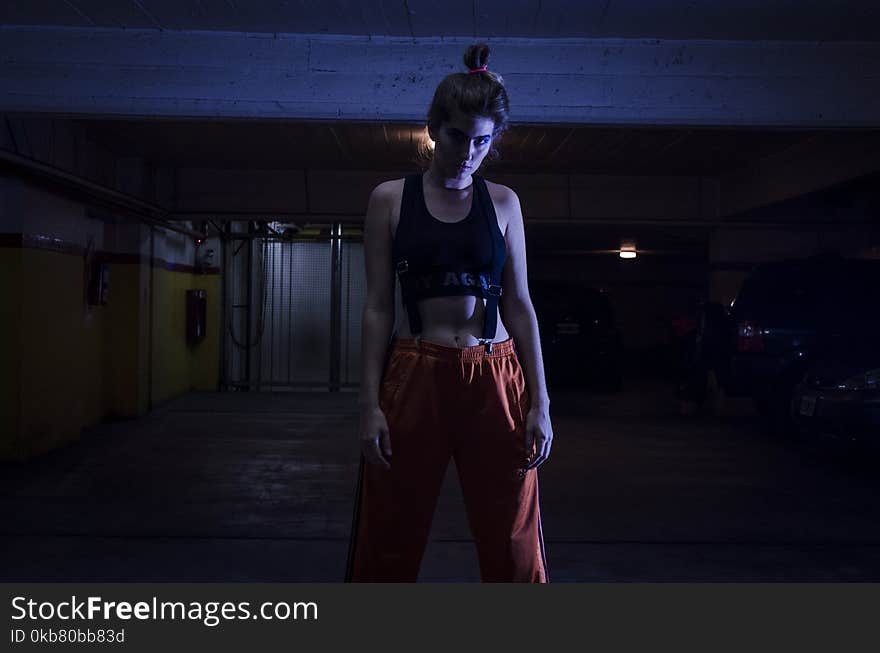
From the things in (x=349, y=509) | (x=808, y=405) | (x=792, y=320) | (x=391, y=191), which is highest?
(x=391, y=191)

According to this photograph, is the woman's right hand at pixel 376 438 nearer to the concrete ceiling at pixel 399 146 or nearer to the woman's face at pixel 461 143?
the woman's face at pixel 461 143

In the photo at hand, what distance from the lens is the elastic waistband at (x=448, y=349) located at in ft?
7.46

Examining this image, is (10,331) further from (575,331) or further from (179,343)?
(575,331)

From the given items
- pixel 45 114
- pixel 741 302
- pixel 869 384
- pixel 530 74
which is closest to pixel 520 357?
pixel 530 74

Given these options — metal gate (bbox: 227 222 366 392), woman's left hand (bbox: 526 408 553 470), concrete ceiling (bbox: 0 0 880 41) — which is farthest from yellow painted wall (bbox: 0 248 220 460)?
woman's left hand (bbox: 526 408 553 470)

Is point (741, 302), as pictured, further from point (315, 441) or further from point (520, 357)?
point (520, 357)

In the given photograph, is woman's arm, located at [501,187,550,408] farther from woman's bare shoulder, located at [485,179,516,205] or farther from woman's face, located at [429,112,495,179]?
woman's face, located at [429,112,495,179]

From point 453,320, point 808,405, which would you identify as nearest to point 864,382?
point 808,405

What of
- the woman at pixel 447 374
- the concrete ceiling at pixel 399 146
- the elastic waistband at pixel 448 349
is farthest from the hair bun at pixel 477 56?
the concrete ceiling at pixel 399 146

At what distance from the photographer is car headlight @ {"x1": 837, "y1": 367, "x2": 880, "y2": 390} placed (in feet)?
22.6

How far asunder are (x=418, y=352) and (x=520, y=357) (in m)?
0.30

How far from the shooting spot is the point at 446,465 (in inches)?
90.0

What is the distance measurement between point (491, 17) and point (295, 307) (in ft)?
31.8

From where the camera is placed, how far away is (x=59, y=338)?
8281 millimetres
